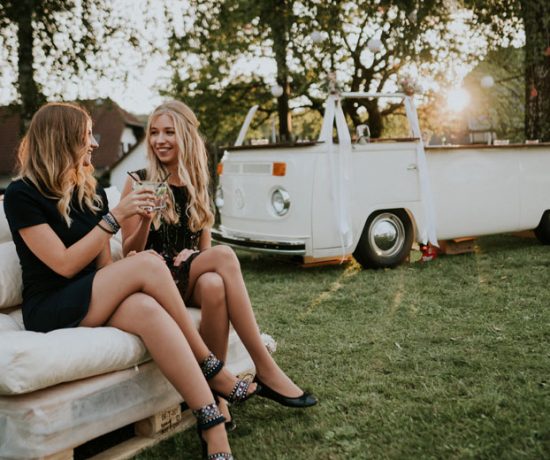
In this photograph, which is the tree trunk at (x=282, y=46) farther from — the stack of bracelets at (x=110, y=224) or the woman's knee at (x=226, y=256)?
the stack of bracelets at (x=110, y=224)

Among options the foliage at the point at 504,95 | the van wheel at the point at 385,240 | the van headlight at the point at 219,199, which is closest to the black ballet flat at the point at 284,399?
the van wheel at the point at 385,240

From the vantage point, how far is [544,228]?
811 cm

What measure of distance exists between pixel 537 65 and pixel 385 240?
506 centimetres

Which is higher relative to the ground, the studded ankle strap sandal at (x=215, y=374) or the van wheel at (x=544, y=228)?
the studded ankle strap sandal at (x=215, y=374)

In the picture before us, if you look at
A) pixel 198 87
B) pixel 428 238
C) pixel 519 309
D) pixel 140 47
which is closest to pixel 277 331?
pixel 519 309

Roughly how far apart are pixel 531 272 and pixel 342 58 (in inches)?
527

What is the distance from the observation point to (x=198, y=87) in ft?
58.8

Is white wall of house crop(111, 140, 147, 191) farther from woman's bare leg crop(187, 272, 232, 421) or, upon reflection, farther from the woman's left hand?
woman's bare leg crop(187, 272, 232, 421)

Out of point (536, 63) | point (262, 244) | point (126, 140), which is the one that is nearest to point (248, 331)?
point (262, 244)

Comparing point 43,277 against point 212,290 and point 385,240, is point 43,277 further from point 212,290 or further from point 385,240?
point 385,240

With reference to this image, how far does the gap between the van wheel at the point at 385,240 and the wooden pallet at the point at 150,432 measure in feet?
13.0

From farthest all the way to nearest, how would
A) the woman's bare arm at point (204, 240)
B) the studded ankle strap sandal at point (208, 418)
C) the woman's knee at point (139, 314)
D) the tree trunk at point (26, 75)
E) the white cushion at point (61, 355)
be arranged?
1. the tree trunk at point (26, 75)
2. the woman's bare arm at point (204, 240)
3. the woman's knee at point (139, 314)
4. the studded ankle strap sandal at point (208, 418)
5. the white cushion at point (61, 355)

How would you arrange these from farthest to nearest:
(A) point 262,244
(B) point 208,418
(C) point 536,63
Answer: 1. (C) point 536,63
2. (A) point 262,244
3. (B) point 208,418

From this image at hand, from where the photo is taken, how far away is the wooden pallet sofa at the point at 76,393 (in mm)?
2232
